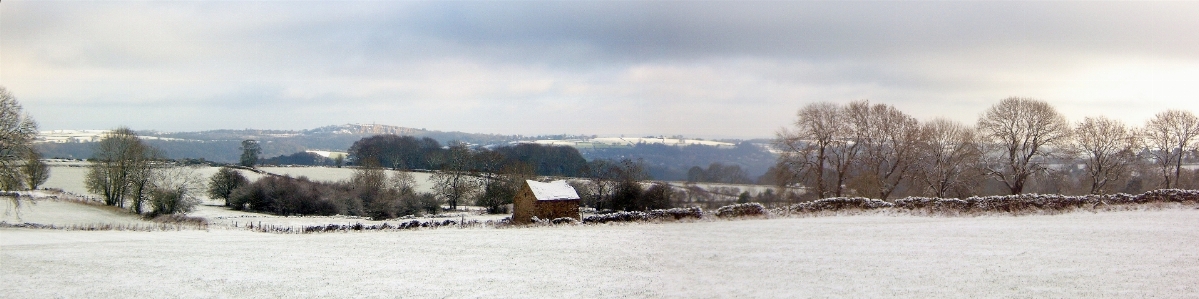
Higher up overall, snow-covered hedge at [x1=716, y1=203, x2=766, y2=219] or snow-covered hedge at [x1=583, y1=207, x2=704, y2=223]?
snow-covered hedge at [x1=716, y1=203, x2=766, y2=219]

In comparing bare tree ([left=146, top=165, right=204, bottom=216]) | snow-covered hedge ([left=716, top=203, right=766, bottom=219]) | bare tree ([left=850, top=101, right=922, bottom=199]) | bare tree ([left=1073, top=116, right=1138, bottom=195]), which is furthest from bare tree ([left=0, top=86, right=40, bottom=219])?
bare tree ([left=1073, top=116, right=1138, bottom=195])

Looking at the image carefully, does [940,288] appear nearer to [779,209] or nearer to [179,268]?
[779,209]

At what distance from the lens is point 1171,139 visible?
38.2m

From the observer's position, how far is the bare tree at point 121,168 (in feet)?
159

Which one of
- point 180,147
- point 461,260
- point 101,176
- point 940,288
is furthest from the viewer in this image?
point 180,147

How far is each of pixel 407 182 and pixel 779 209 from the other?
43.2 m

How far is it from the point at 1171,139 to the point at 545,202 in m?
37.3

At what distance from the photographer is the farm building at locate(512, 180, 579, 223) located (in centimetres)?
3753

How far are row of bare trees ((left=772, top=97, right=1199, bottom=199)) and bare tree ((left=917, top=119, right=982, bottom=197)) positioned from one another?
0.06 meters

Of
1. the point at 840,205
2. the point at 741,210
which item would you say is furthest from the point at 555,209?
the point at 840,205

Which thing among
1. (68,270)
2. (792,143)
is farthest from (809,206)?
(68,270)

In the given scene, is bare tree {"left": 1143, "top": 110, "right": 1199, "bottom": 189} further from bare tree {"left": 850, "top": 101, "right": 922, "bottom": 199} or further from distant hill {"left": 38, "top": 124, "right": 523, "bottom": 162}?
distant hill {"left": 38, "top": 124, "right": 523, "bottom": 162}

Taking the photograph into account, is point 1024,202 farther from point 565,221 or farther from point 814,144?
point 565,221

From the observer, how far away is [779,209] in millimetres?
30953
